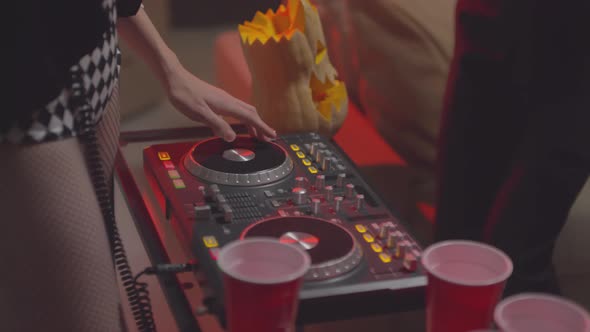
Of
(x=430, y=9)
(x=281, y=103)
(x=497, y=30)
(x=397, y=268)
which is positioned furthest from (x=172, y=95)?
(x=430, y=9)

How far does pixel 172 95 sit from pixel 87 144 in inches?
9.8

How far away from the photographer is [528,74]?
125cm

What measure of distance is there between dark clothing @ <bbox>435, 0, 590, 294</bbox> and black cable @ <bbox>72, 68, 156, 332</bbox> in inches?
22.3

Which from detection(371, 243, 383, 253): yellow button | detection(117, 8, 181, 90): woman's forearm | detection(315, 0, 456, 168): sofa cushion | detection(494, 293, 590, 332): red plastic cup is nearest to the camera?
detection(494, 293, 590, 332): red plastic cup

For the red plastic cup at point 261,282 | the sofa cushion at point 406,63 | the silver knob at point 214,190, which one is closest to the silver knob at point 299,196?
the silver knob at point 214,190

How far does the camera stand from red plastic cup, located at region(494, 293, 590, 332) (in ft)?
1.84

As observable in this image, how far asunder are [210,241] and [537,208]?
2.09 feet

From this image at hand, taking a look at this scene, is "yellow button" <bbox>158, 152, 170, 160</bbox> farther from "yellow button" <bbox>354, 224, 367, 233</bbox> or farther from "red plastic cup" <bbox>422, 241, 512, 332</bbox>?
"red plastic cup" <bbox>422, 241, 512, 332</bbox>

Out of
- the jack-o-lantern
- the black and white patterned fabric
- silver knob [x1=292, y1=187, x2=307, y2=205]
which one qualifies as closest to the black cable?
the black and white patterned fabric

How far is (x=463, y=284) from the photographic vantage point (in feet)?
1.98

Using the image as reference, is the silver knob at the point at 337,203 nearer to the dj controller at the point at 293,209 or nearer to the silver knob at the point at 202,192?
the dj controller at the point at 293,209

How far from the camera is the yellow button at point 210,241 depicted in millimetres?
861

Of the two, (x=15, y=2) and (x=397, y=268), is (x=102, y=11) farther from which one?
(x=397, y=268)

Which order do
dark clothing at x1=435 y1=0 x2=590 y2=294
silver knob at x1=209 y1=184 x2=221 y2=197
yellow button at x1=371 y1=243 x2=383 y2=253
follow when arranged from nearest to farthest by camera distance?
yellow button at x1=371 y1=243 x2=383 y2=253 → silver knob at x1=209 y1=184 x2=221 y2=197 → dark clothing at x1=435 y1=0 x2=590 y2=294
